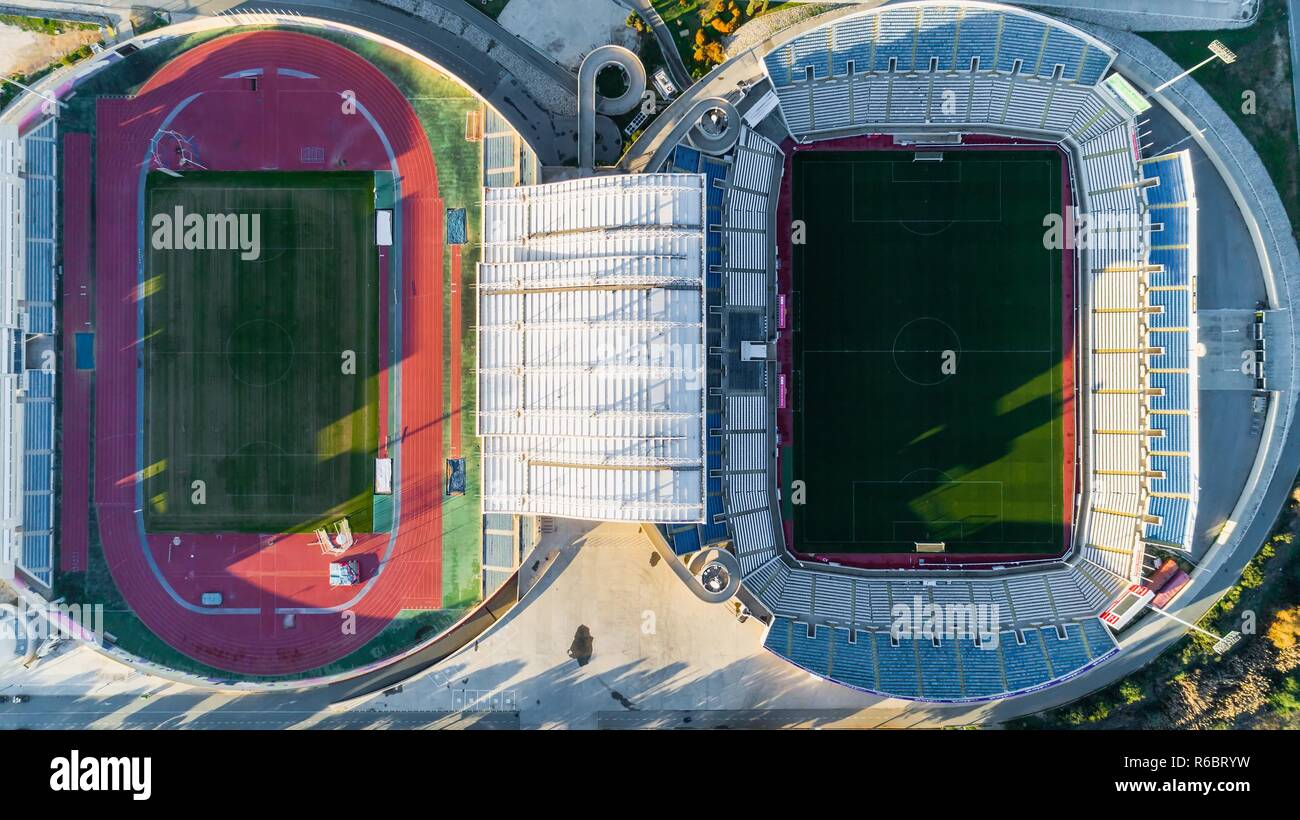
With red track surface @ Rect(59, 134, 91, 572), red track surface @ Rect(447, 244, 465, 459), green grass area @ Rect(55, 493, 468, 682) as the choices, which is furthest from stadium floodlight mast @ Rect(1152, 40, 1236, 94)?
red track surface @ Rect(59, 134, 91, 572)

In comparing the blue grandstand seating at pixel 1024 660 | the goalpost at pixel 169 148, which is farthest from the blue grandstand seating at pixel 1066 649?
the goalpost at pixel 169 148

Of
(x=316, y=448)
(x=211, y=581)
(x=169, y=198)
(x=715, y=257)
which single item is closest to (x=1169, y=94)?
(x=715, y=257)

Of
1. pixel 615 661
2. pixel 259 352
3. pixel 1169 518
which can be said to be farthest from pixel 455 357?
pixel 1169 518

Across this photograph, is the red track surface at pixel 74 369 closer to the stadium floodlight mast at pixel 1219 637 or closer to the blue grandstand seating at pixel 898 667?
the blue grandstand seating at pixel 898 667

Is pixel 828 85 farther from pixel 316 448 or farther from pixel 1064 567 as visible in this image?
pixel 316 448

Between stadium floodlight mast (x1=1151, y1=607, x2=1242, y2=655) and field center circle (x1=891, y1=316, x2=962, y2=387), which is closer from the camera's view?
stadium floodlight mast (x1=1151, y1=607, x2=1242, y2=655)

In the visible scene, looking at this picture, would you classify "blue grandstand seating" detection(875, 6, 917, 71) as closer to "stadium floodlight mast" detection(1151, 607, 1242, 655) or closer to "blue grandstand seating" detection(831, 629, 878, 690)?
"blue grandstand seating" detection(831, 629, 878, 690)
